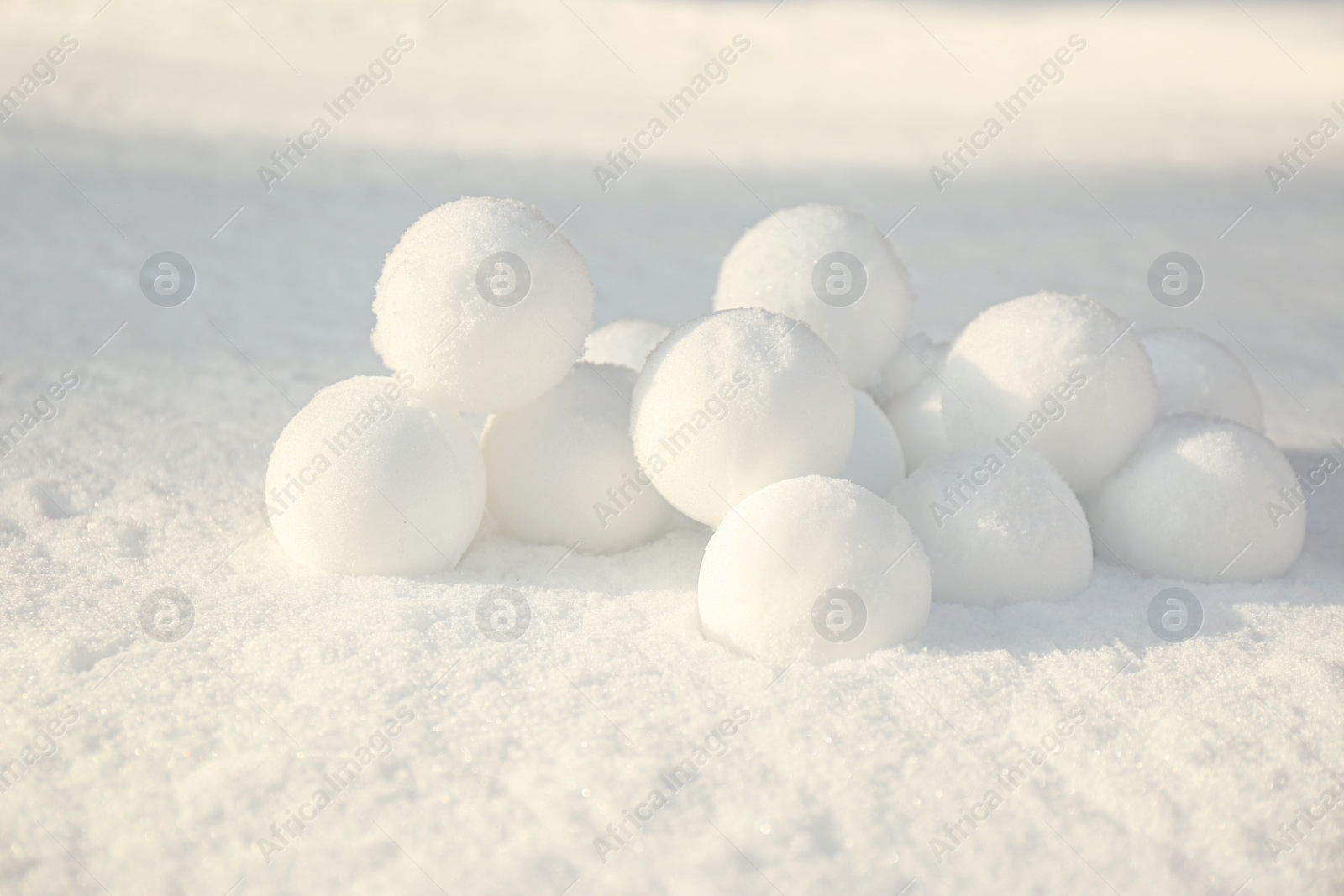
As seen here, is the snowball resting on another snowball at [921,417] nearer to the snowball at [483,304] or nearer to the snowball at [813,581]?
the snowball at [813,581]

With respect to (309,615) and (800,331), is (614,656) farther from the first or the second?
(800,331)

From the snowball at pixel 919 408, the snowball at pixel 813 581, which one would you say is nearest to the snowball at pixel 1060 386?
the snowball at pixel 919 408

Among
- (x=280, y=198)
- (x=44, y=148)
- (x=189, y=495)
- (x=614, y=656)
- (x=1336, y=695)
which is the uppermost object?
(x=1336, y=695)

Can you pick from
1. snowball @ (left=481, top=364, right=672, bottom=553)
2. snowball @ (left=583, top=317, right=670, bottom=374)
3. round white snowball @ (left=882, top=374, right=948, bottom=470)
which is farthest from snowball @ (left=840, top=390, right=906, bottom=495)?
snowball @ (left=583, top=317, right=670, bottom=374)

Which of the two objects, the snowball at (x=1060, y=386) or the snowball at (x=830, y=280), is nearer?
the snowball at (x=1060, y=386)

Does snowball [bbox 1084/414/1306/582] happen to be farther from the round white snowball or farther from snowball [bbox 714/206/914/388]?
snowball [bbox 714/206/914/388]

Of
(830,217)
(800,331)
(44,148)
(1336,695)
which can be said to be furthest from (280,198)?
(1336,695)
